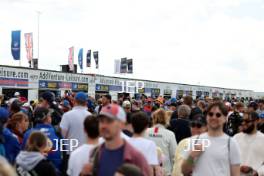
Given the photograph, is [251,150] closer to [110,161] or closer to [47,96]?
[110,161]

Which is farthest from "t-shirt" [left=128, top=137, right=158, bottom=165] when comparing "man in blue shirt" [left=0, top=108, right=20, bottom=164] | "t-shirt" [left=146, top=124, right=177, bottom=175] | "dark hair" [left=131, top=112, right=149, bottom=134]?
"man in blue shirt" [left=0, top=108, right=20, bottom=164]

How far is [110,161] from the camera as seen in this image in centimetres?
396

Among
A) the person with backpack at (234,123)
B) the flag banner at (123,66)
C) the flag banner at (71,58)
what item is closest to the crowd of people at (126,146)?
the person with backpack at (234,123)

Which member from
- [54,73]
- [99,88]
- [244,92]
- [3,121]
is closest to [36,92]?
[54,73]

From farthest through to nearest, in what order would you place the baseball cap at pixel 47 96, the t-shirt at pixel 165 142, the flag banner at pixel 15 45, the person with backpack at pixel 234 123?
the flag banner at pixel 15 45
the person with backpack at pixel 234 123
the baseball cap at pixel 47 96
the t-shirt at pixel 165 142

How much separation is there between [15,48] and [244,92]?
2431 inches

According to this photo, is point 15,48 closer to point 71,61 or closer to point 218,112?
point 71,61

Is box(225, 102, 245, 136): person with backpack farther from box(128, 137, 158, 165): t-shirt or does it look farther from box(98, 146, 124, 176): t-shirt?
box(98, 146, 124, 176): t-shirt

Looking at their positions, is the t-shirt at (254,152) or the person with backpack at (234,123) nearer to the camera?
the t-shirt at (254,152)

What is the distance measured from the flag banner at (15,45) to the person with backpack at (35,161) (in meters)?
27.9

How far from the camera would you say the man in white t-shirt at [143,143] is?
5.12 m

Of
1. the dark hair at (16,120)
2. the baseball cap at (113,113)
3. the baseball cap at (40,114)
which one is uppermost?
the baseball cap at (113,113)

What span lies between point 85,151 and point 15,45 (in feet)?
94.2

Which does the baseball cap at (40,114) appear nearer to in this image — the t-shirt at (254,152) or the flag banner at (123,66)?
the t-shirt at (254,152)
